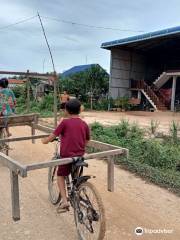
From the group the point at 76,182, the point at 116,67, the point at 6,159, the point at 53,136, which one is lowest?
the point at 76,182

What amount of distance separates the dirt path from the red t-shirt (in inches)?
36.2

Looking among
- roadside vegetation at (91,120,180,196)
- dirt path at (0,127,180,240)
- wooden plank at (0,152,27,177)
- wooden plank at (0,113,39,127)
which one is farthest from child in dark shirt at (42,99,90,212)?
wooden plank at (0,113,39,127)

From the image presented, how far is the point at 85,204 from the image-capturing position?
3.21m

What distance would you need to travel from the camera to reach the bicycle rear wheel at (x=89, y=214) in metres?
3.03

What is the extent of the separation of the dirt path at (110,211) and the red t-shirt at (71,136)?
36.2 inches

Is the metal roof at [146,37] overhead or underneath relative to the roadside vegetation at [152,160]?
overhead

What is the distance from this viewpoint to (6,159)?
340 cm

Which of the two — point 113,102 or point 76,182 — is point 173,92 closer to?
point 113,102

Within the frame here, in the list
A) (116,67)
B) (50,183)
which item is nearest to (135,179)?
(50,183)

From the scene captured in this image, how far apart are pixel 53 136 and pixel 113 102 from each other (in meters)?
23.0

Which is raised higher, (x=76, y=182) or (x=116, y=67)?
(x=116, y=67)

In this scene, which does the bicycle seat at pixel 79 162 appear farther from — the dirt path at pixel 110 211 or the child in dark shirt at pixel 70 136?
the dirt path at pixel 110 211

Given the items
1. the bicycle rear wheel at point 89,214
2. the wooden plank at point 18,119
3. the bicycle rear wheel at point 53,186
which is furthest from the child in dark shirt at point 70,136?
the wooden plank at point 18,119

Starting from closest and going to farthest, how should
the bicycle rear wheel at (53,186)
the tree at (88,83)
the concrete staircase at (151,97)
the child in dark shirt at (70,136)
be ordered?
the child in dark shirt at (70,136), the bicycle rear wheel at (53,186), the concrete staircase at (151,97), the tree at (88,83)
